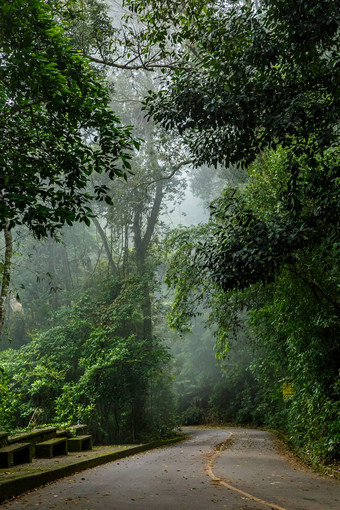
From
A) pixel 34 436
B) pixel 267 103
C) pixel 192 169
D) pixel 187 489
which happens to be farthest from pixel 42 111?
pixel 34 436

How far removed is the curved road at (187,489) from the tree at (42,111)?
3523 mm

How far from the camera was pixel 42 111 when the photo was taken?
6703 mm

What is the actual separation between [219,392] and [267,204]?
97.2ft

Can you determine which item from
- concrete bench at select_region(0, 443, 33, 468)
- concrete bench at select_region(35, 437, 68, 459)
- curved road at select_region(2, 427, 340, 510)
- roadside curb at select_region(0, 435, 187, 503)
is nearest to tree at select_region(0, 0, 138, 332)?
roadside curb at select_region(0, 435, 187, 503)

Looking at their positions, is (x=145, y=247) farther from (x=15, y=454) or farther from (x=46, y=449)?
(x=15, y=454)

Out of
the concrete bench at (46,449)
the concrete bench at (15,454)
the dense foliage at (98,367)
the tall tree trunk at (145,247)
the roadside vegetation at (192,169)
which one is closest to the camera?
the roadside vegetation at (192,169)

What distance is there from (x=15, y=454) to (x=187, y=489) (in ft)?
11.5

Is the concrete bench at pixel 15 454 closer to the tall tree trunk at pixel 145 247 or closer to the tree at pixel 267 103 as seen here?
the tree at pixel 267 103

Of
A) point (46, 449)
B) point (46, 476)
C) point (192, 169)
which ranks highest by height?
point (192, 169)

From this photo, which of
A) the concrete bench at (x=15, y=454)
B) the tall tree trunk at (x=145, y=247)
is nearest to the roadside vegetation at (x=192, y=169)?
the tall tree trunk at (x=145, y=247)

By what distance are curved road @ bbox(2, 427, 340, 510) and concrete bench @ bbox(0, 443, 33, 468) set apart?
1021mm

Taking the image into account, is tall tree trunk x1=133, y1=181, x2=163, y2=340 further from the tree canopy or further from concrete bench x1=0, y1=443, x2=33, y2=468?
the tree canopy

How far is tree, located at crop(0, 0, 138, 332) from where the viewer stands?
594 centimetres

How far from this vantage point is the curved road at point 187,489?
5754 millimetres
